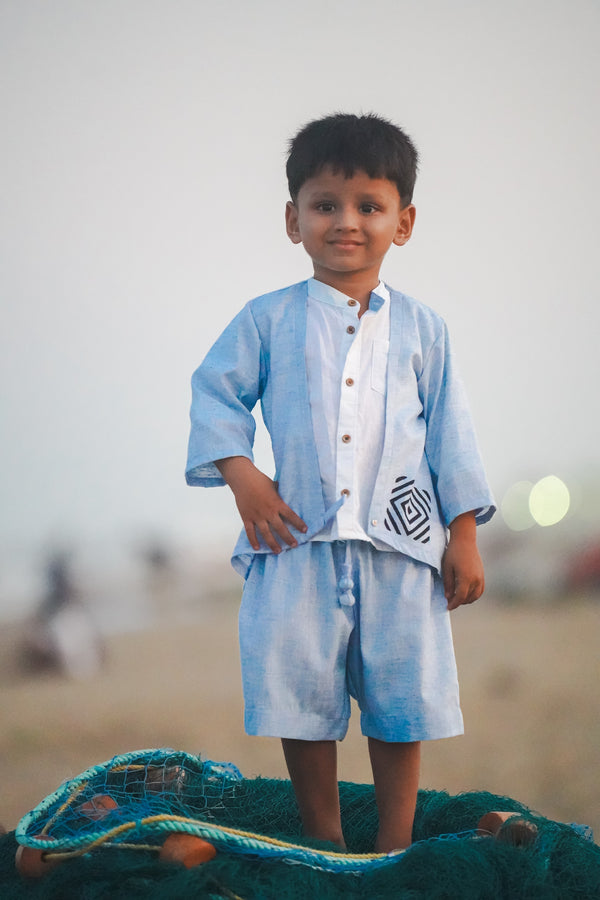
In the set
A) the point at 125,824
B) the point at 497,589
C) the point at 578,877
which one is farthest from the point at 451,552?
the point at 497,589

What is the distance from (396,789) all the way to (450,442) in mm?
463

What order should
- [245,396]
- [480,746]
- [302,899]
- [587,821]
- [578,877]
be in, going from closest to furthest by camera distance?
[302,899], [578,877], [245,396], [587,821], [480,746]

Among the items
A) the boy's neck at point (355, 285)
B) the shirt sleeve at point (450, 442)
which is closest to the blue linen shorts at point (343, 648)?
the shirt sleeve at point (450, 442)

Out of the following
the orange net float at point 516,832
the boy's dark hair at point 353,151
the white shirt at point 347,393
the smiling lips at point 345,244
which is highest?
the boy's dark hair at point 353,151

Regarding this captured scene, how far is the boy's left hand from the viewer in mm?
1233

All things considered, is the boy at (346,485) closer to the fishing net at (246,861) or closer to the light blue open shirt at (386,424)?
the light blue open shirt at (386,424)

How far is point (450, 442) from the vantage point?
1.29m

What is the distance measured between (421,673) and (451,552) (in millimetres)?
167

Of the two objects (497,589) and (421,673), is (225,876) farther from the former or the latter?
(497,589)

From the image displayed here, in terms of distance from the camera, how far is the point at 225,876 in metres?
0.94

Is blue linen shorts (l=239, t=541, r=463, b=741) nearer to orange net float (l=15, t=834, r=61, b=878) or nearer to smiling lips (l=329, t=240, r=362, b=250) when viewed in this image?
orange net float (l=15, t=834, r=61, b=878)

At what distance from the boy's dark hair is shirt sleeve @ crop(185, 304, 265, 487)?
0.22m

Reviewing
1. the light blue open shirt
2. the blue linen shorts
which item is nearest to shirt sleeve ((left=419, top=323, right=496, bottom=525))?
the light blue open shirt

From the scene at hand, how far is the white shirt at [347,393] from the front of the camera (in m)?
1.21
